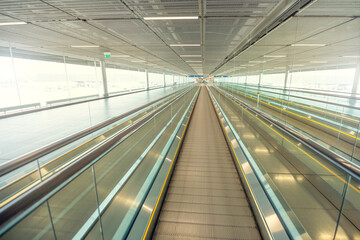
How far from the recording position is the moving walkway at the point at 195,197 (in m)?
1.40

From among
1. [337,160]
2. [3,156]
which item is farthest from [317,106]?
[3,156]

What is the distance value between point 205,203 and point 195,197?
21 centimetres

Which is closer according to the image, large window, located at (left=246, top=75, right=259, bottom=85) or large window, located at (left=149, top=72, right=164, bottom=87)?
large window, located at (left=246, top=75, right=259, bottom=85)

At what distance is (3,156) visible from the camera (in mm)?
4352

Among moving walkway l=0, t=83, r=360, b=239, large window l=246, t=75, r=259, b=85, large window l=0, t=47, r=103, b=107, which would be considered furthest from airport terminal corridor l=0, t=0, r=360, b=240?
large window l=246, t=75, r=259, b=85

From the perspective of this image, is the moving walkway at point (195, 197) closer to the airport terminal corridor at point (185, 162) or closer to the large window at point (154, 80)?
the airport terminal corridor at point (185, 162)

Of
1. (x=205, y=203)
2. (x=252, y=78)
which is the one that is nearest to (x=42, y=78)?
(x=205, y=203)

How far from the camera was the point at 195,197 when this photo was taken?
9.46 ft

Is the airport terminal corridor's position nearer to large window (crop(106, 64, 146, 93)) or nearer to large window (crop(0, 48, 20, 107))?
large window (crop(0, 48, 20, 107))

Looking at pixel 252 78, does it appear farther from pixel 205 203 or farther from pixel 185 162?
pixel 205 203

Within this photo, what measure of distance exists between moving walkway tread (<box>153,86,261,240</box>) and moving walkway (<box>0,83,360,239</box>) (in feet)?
0.05

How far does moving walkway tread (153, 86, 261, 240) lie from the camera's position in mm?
2234

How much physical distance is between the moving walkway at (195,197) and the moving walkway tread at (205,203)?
0.01m

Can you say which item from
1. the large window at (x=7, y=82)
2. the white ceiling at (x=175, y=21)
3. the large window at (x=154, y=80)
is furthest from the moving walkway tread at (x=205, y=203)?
the large window at (x=154, y=80)
